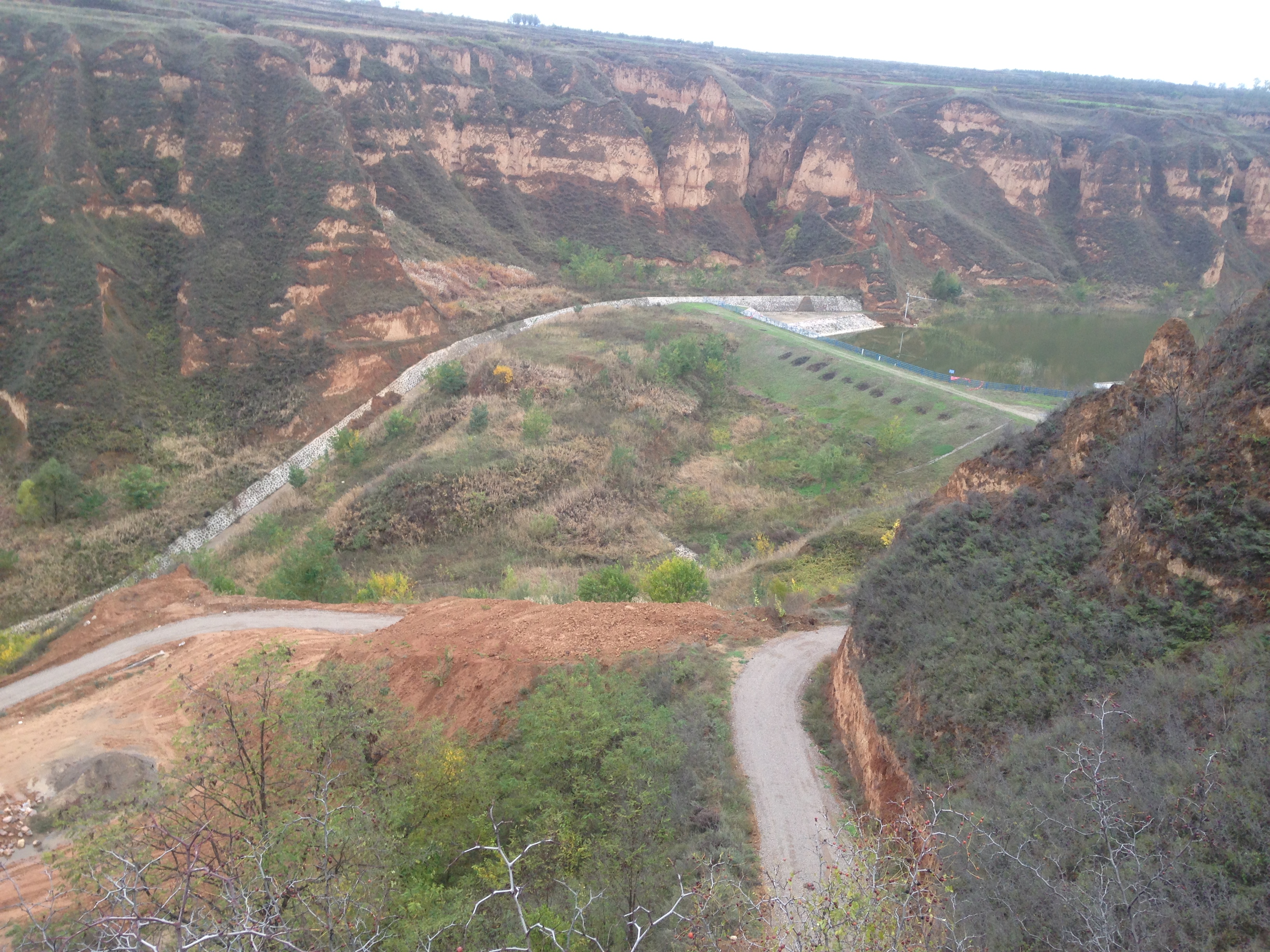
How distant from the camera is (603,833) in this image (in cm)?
1127

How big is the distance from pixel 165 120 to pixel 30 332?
69.5 ft

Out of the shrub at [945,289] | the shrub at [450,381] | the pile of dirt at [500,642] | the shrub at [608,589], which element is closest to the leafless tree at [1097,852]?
the pile of dirt at [500,642]

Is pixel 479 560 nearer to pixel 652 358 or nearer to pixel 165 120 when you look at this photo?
pixel 652 358

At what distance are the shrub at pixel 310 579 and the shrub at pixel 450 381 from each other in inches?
760

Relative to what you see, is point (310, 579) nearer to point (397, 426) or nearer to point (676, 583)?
point (676, 583)

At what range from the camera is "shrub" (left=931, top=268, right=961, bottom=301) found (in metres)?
70.0

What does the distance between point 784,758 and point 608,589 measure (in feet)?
33.2

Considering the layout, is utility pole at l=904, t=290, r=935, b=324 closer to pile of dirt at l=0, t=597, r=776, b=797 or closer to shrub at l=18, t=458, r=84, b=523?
pile of dirt at l=0, t=597, r=776, b=797

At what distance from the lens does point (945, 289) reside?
7006 centimetres

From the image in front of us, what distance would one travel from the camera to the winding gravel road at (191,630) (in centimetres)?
1933

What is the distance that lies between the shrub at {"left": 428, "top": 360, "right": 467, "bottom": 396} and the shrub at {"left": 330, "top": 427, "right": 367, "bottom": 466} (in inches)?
257

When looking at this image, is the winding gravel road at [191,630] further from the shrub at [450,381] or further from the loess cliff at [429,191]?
the shrub at [450,381]

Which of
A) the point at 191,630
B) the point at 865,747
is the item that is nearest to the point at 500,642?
the point at 865,747

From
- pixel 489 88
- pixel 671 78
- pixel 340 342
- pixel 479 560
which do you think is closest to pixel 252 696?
pixel 479 560
